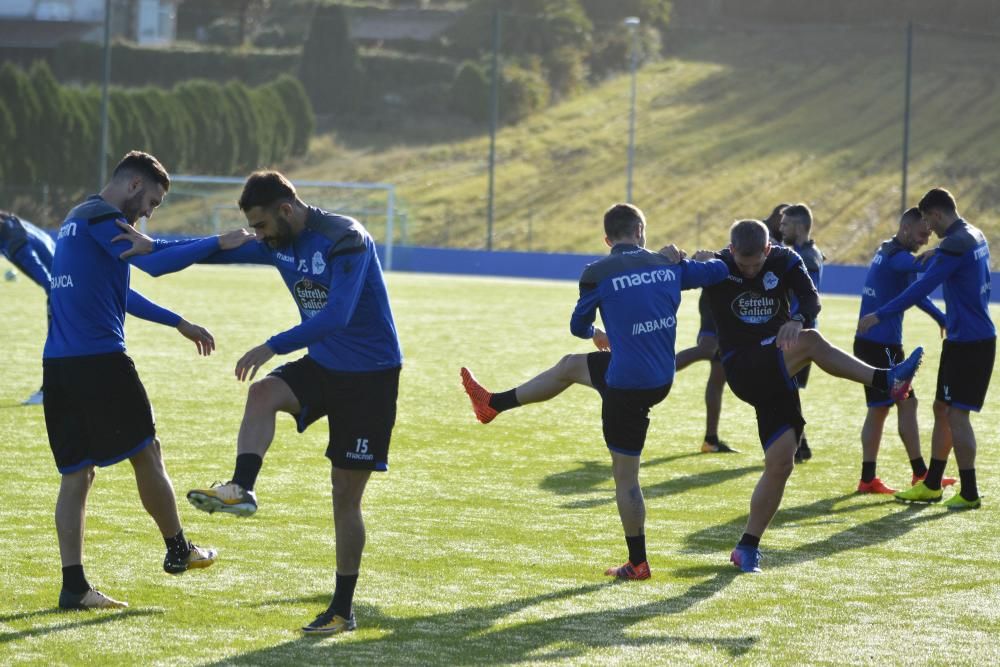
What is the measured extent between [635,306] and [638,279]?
0.13 meters

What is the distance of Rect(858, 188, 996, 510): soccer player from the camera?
895 centimetres

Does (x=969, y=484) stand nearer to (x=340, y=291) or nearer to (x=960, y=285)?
(x=960, y=285)

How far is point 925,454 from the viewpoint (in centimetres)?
1154

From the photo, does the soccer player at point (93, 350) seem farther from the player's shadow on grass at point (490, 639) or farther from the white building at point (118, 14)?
the white building at point (118, 14)

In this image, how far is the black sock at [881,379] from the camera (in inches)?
311

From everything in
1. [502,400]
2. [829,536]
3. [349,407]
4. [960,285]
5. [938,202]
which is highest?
[938,202]

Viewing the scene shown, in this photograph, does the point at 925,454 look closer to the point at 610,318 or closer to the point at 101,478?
the point at 610,318

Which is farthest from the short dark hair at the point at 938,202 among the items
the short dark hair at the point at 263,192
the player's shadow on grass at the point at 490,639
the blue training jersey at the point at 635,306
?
the short dark hair at the point at 263,192

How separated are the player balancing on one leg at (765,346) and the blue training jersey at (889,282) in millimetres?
2132

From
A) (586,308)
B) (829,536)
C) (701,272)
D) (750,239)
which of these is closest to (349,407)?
(586,308)

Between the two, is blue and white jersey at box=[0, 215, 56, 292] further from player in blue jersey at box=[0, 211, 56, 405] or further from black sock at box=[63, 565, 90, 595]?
black sock at box=[63, 565, 90, 595]

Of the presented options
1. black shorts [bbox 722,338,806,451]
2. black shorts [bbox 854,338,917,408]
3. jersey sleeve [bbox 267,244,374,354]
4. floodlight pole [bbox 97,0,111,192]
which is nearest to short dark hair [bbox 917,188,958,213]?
black shorts [bbox 854,338,917,408]

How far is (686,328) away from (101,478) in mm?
15020

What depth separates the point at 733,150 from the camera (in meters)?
64.2
